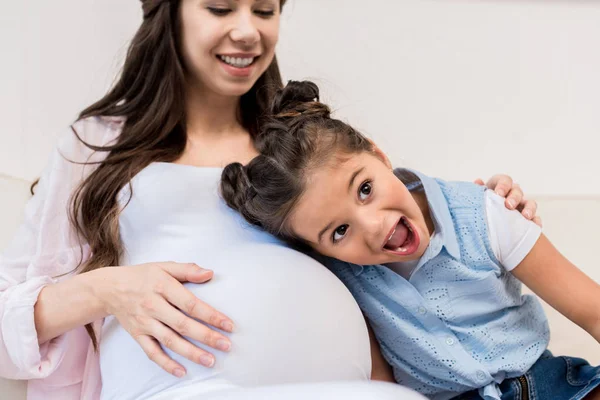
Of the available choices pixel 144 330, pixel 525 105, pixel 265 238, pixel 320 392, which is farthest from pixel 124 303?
pixel 525 105

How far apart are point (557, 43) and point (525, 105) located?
175 mm

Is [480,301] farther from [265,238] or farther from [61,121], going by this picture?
[61,121]

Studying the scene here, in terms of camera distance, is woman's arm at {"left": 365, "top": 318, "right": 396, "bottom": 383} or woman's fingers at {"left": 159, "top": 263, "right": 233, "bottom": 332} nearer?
woman's fingers at {"left": 159, "top": 263, "right": 233, "bottom": 332}

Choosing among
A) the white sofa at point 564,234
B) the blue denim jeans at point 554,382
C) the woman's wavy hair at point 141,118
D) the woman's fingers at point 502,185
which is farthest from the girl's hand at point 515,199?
the woman's wavy hair at point 141,118

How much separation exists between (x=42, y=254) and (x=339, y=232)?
517 mm

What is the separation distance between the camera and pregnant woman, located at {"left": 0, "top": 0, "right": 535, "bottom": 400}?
103 cm

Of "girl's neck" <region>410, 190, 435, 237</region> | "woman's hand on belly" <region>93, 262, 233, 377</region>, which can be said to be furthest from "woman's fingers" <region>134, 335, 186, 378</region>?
"girl's neck" <region>410, 190, 435, 237</region>

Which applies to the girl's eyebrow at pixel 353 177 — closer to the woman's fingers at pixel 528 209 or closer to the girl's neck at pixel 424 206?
the girl's neck at pixel 424 206

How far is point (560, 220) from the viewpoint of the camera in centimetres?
Answer: 162

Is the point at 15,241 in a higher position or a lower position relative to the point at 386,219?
lower

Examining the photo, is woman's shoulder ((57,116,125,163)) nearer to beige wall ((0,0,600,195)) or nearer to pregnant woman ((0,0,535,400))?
pregnant woman ((0,0,535,400))

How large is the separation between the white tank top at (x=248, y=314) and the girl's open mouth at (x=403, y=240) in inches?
3.8

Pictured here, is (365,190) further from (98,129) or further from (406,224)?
(98,129)

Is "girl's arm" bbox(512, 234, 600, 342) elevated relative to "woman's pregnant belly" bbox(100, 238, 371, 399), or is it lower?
elevated
